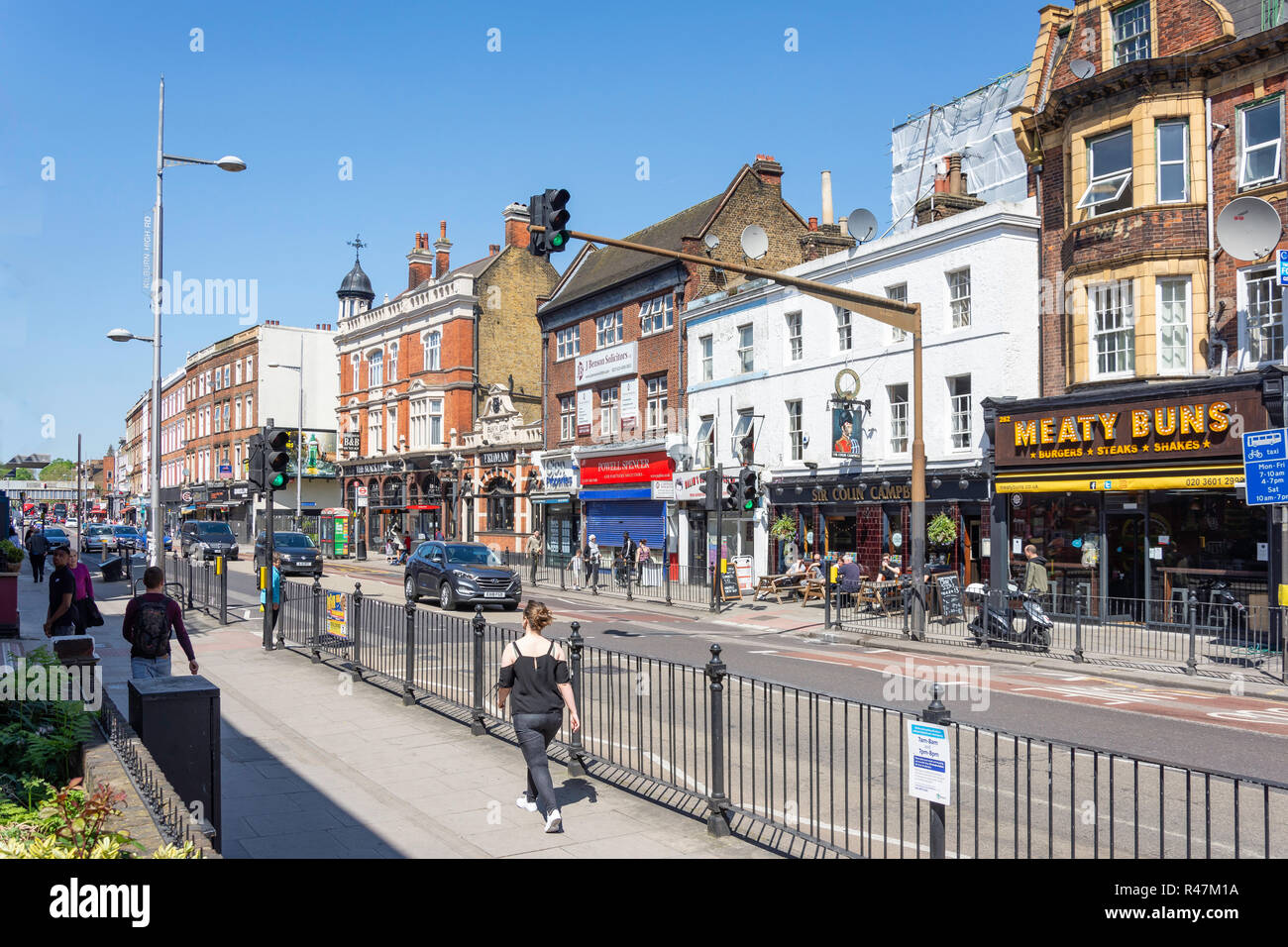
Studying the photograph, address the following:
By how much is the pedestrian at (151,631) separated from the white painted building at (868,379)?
769 inches

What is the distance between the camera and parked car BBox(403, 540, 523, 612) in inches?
969

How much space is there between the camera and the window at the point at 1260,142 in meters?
20.3

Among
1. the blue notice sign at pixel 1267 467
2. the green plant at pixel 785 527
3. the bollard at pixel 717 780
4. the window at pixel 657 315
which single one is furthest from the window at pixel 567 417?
the bollard at pixel 717 780

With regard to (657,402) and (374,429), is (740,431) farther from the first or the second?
(374,429)

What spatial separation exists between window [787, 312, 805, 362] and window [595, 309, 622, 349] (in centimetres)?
1049

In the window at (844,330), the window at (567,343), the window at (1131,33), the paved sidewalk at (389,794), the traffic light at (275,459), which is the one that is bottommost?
the paved sidewalk at (389,794)

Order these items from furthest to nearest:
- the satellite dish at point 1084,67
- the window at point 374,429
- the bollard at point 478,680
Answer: the window at point 374,429
the satellite dish at point 1084,67
the bollard at point 478,680

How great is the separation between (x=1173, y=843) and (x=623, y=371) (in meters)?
33.7

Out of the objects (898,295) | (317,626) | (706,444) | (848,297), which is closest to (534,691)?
(317,626)

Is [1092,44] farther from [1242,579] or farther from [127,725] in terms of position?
[127,725]

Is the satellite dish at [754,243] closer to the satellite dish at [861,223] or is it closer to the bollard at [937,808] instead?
the satellite dish at [861,223]

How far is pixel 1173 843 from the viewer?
23.9ft

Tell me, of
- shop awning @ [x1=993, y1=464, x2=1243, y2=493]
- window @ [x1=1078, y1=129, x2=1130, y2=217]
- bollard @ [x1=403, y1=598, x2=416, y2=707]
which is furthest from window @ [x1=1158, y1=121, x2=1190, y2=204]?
bollard @ [x1=403, y1=598, x2=416, y2=707]
